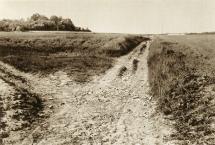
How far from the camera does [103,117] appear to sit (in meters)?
21.5

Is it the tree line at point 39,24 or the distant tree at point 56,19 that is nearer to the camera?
the tree line at point 39,24

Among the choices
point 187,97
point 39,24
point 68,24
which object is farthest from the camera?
point 68,24

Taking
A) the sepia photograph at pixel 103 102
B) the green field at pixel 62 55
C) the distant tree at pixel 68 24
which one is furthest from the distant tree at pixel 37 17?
the sepia photograph at pixel 103 102

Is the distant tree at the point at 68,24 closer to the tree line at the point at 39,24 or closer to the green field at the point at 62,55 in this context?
the tree line at the point at 39,24

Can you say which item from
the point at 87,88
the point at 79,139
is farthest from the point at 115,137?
the point at 87,88

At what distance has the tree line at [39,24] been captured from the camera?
A: 92812mm

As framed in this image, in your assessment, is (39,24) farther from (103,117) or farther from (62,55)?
(103,117)

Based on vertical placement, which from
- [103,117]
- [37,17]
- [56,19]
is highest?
[37,17]

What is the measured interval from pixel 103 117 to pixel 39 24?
78.9m

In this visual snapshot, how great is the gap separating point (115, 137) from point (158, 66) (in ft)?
53.3

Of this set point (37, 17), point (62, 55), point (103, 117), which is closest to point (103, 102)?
point (103, 117)

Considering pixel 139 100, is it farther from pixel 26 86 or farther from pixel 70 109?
pixel 26 86

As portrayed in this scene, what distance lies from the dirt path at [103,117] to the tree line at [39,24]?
6475 cm

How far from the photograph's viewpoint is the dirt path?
60.1 ft
